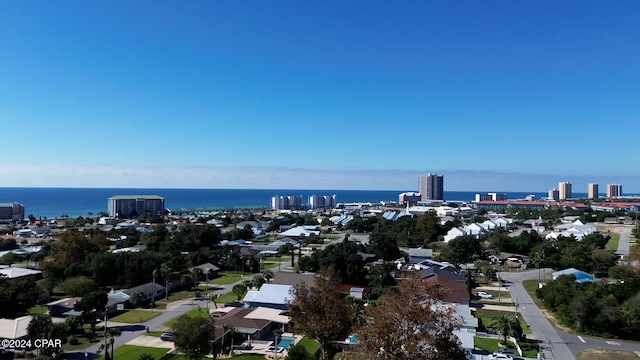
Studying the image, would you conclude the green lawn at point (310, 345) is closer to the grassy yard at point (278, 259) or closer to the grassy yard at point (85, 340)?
the grassy yard at point (85, 340)

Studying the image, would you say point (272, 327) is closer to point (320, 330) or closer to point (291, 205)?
point (320, 330)

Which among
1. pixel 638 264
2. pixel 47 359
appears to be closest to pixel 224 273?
pixel 47 359

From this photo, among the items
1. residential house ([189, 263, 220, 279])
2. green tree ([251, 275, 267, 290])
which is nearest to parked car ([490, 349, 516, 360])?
green tree ([251, 275, 267, 290])

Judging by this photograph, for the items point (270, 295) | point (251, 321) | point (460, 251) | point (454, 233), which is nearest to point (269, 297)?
point (270, 295)

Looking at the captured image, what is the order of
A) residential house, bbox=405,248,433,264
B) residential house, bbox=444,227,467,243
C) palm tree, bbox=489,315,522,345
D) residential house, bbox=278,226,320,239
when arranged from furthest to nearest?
residential house, bbox=278,226,320,239 < residential house, bbox=444,227,467,243 < residential house, bbox=405,248,433,264 < palm tree, bbox=489,315,522,345

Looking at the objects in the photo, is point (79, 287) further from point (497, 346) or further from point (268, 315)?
point (497, 346)

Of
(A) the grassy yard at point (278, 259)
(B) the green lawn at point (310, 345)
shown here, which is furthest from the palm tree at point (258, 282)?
(A) the grassy yard at point (278, 259)

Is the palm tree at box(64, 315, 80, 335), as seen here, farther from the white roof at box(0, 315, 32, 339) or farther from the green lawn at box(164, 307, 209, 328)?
the green lawn at box(164, 307, 209, 328)
